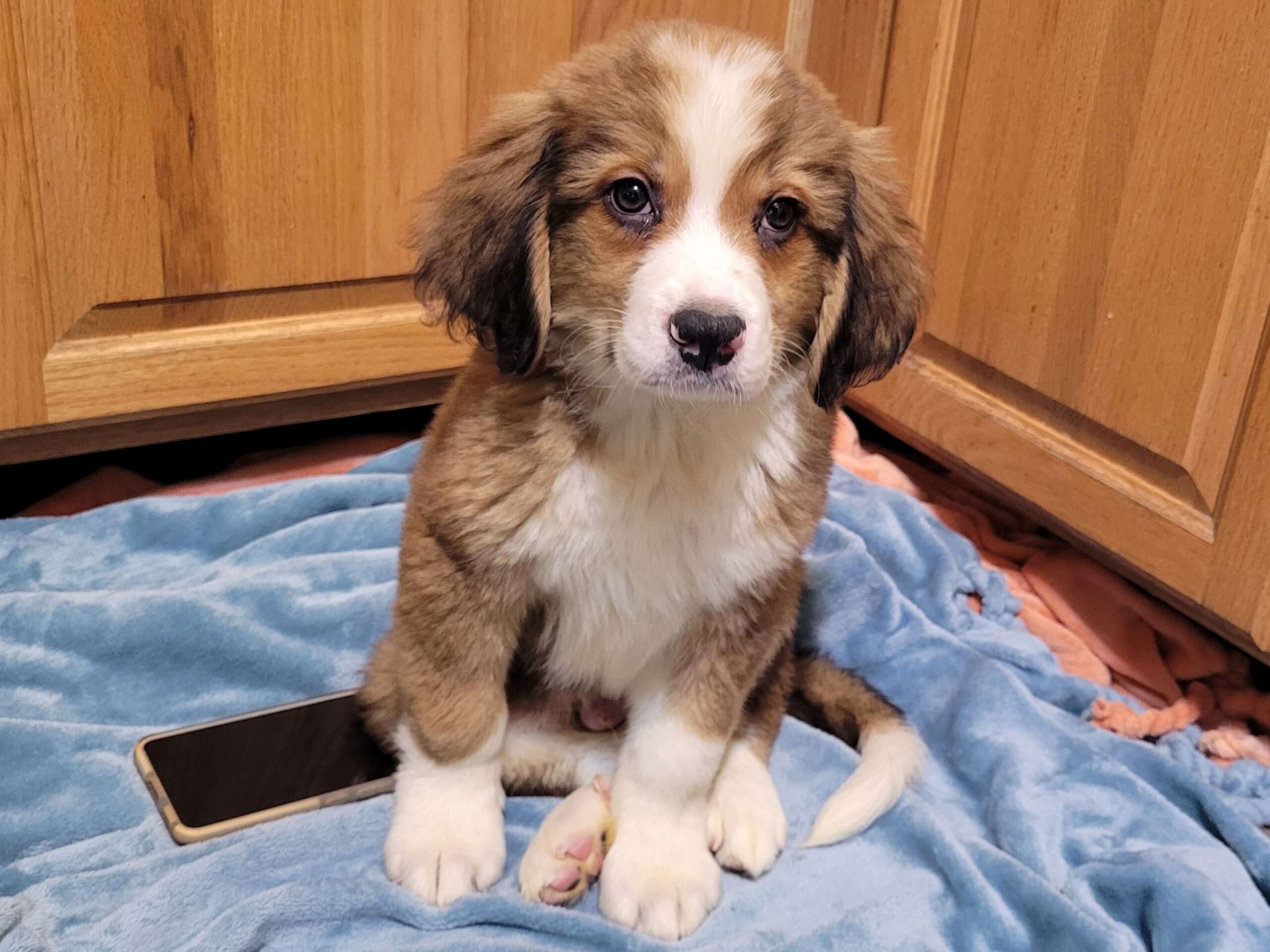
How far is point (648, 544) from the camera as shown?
5.11 feet

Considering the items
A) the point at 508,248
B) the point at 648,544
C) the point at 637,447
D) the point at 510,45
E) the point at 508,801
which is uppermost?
the point at 510,45

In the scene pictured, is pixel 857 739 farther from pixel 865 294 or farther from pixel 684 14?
pixel 684 14

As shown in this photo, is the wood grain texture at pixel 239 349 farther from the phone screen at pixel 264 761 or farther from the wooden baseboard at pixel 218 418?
the phone screen at pixel 264 761

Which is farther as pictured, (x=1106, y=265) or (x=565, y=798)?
(x=1106, y=265)

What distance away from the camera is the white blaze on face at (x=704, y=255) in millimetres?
1324

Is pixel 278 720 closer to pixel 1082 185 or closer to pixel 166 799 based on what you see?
pixel 166 799

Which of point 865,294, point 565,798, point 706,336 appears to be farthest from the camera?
point 565,798

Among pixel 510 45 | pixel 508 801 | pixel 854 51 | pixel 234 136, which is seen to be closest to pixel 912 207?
pixel 854 51

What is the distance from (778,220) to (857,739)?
0.86 metres

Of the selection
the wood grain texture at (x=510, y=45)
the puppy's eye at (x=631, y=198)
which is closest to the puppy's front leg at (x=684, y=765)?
the puppy's eye at (x=631, y=198)

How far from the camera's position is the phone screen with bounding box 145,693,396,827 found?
1.73 metres

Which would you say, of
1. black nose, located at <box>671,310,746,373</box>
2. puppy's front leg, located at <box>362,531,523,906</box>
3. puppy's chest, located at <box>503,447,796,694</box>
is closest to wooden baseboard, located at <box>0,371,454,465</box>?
puppy's front leg, located at <box>362,531,523,906</box>

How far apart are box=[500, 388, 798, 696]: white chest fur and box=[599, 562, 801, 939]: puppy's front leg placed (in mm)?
58

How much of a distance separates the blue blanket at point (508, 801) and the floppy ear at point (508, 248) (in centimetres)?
70
